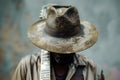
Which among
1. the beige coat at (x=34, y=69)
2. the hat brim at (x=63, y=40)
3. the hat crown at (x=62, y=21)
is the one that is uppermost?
the hat crown at (x=62, y=21)

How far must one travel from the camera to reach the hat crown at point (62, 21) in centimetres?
365

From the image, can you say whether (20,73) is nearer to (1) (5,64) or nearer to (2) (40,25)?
(2) (40,25)

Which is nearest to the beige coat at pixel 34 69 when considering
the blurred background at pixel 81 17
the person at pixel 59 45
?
the person at pixel 59 45

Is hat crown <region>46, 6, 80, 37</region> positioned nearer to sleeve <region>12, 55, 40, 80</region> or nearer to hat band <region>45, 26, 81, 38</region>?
hat band <region>45, 26, 81, 38</region>

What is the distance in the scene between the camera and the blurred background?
707 cm

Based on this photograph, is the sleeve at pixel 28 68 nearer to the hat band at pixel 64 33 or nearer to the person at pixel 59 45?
the person at pixel 59 45

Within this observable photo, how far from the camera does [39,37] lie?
371 cm

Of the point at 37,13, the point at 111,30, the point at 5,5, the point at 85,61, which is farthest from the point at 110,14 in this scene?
the point at 85,61

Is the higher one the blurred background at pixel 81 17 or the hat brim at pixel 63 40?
the blurred background at pixel 81 17

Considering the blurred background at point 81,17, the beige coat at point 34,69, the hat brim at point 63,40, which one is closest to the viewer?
the hat brim at point 63,40

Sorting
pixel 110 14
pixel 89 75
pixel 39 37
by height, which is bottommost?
pixel 89 75

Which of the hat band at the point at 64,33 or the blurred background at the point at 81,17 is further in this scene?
the blurred background at the point at 81,17

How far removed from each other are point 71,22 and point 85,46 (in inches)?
6.7

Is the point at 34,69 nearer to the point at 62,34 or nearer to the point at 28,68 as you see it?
the point at 28,68
